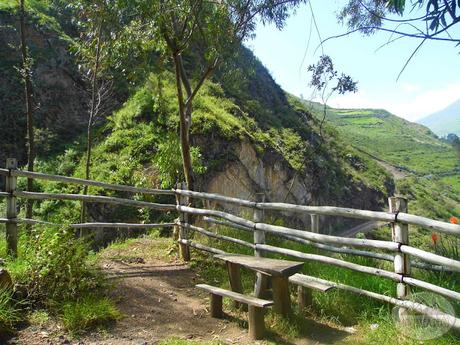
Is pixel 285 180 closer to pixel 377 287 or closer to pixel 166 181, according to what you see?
pixel 166 181

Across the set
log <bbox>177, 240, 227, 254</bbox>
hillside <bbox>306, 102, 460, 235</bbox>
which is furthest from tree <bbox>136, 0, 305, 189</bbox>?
hillside <bbox>306, 102, 460, 235</bbox>

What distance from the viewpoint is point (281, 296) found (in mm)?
4793

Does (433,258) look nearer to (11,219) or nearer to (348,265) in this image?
(348,265)

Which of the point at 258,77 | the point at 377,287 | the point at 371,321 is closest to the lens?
the point at 371,321

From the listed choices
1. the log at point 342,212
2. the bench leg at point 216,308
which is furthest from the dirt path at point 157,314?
the log at point 342,212

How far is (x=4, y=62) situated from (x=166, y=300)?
17829mm

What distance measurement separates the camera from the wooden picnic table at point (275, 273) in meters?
4.46

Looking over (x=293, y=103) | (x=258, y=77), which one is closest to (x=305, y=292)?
(x=258, y=77)

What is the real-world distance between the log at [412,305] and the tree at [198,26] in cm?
384

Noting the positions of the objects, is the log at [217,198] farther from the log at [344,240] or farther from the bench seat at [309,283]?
the bench seat at [309,283]

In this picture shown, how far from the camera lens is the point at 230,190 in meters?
18.5

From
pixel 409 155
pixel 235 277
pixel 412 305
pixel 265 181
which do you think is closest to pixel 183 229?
pixel 235 277

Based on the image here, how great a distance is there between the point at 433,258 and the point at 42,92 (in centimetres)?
1942

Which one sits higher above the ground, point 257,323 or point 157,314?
point 257,323
